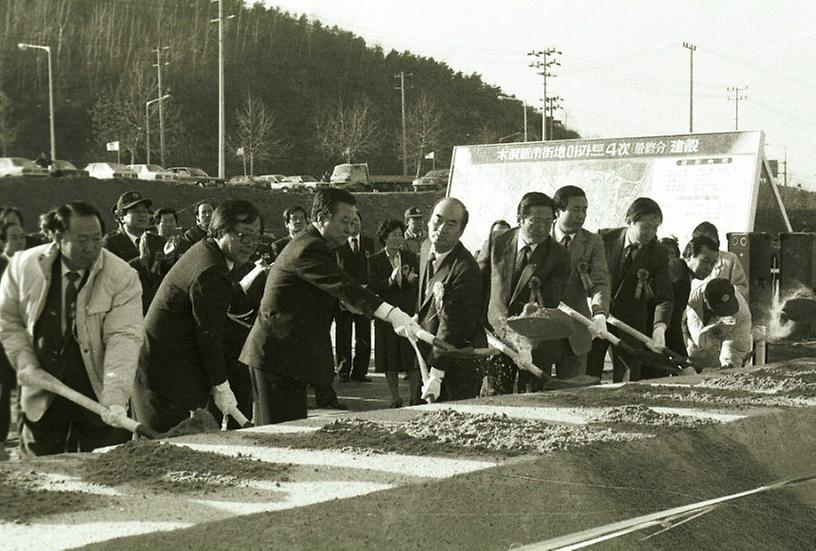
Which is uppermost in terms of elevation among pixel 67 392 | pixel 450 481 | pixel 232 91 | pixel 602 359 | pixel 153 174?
pixel 232 91

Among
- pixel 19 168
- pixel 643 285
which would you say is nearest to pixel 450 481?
pixel 643 285

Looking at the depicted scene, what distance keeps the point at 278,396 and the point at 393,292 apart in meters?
4.65

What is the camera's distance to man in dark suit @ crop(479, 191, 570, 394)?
638cm

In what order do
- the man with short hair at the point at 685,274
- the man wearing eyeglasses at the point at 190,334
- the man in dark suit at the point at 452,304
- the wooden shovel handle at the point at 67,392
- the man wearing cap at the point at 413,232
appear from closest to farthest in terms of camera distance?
the wooden shovel handle at the point at 67,392, the man wearing eyeglasses at the point at 190,334, the man in dark suit at the point at 452,304, the man with short hair at the point at 685,274, the man wearing cap at the point at 413,232

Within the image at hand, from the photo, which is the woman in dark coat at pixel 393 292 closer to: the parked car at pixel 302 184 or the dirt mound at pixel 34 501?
the dirt mound at pixel 34 501

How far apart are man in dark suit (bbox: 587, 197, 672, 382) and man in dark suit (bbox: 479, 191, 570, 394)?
1.10m

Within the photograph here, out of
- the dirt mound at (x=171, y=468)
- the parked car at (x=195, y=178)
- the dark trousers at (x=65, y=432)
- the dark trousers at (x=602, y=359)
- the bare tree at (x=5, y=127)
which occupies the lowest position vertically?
the dark trousers at (x=602, y=359)

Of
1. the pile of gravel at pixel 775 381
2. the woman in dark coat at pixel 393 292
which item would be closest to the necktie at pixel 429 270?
the pile of gravel at pixel 775 381

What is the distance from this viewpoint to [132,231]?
8.21 m

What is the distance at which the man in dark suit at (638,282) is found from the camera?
7465 millimetres

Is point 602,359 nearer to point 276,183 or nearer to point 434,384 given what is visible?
point 434,384

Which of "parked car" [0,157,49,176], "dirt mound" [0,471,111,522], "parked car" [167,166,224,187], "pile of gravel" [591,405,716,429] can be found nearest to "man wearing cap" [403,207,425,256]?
"pile of gravel" [591,405,716,429]

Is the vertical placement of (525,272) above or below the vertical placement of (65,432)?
above

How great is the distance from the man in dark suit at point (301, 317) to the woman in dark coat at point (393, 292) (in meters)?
2.97
